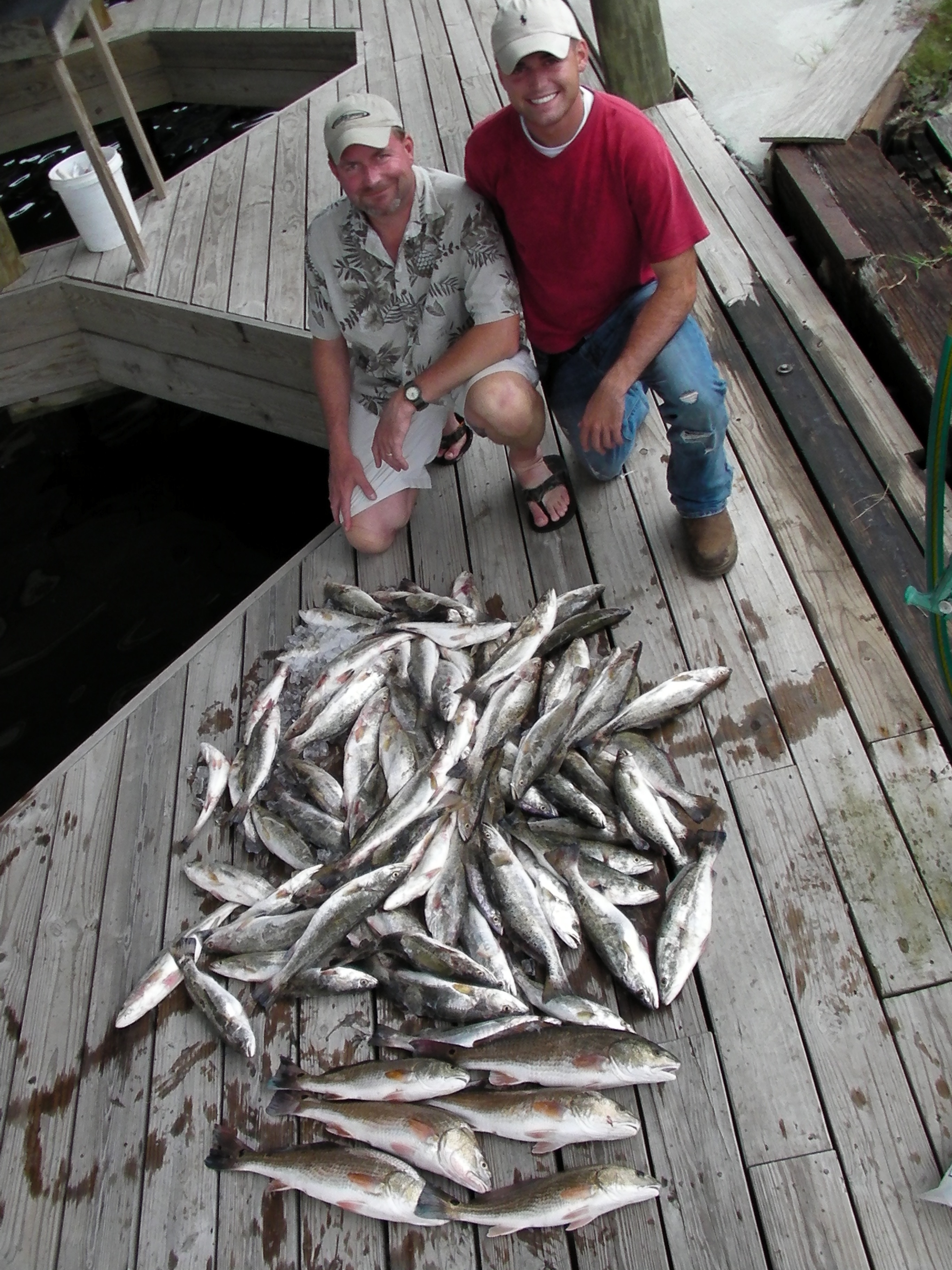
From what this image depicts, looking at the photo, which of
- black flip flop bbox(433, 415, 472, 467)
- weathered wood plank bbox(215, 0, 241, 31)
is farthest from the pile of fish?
weathered wood plank bbox(215, 0, 241, 31)

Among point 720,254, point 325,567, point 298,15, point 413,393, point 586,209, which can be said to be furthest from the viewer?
point 298,15

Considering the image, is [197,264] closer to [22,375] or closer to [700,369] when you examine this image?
[22,375]

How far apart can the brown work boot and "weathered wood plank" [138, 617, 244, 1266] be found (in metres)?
1.74

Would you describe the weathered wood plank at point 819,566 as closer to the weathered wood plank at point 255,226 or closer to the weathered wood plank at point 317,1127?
the weathered wood plank at point 317,1127

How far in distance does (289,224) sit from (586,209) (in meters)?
2.94

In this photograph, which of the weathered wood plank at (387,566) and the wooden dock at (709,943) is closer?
the wooden dock at (709,943)

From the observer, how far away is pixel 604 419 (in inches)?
110

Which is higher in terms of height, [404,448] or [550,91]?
[550,91]

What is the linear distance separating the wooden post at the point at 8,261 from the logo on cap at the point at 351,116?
326 cm

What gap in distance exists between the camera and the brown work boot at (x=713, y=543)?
3.07 meters

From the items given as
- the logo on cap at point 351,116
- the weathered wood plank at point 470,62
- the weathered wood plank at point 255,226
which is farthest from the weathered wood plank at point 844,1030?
the weathered wood plank at point 470,62

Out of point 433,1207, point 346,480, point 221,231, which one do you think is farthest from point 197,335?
point 433,1207

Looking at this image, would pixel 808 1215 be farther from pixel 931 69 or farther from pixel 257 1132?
pixel 931 69

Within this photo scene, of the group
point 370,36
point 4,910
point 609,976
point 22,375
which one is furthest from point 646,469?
point 370,36
